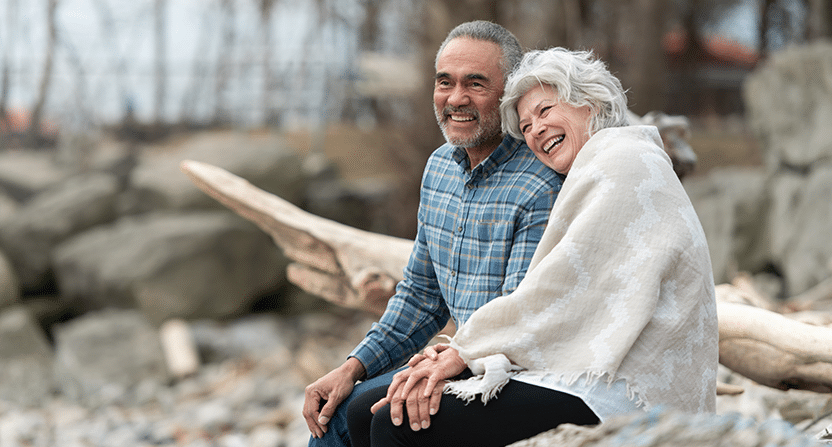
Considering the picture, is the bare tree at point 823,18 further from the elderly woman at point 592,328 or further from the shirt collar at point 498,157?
the elderly woman at point 592,328

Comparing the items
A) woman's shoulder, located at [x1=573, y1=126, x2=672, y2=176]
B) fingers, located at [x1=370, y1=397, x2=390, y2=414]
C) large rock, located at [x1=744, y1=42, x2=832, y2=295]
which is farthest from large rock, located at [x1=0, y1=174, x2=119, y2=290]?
woman's shoulder, located at [x1=573, y1=126, x2=672, y2=176]

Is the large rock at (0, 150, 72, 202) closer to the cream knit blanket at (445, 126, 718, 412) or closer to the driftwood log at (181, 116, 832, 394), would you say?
the driftwood log at (181, 116, 832, 394)

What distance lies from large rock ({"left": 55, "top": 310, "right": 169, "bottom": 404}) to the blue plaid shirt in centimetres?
594

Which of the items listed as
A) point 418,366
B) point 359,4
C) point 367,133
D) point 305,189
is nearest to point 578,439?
point 418,366

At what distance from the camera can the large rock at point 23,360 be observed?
7.59 metres

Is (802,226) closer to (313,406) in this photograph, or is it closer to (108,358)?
(313,406)

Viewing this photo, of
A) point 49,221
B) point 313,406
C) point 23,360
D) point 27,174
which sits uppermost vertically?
point 313,406

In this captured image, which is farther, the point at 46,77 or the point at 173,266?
the point at 46,77

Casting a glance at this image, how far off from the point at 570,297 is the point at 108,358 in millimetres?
7406

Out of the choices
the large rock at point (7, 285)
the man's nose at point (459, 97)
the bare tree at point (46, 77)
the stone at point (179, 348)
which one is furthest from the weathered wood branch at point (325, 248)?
the bare tree at point (46, 77)

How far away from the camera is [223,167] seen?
31.0ft

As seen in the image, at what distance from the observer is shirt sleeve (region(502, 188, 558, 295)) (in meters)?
2.04

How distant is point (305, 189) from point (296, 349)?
2570 millimetres

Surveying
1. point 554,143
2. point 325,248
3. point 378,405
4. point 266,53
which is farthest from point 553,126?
point 266,53
